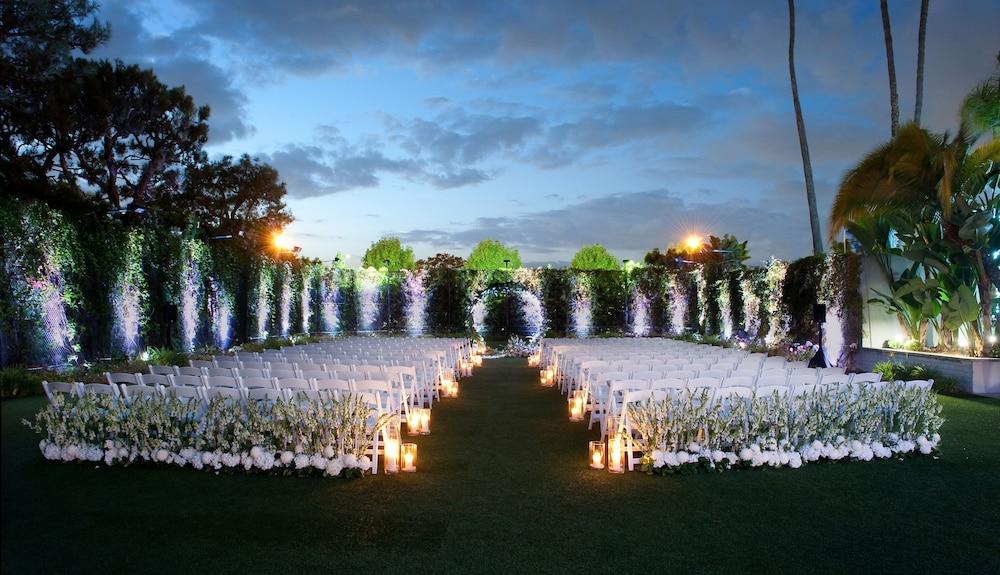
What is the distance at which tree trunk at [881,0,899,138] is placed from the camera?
1891 centimetres

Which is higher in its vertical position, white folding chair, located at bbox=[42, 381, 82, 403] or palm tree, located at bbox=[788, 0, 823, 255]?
palm tree, located at bbox=[788, 0, 823, 255]

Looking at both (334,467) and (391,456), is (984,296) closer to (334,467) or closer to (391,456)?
(391,456)

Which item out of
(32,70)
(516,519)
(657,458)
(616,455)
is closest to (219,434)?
(516,519)

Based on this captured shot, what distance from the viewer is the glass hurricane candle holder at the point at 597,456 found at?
6.45 meters

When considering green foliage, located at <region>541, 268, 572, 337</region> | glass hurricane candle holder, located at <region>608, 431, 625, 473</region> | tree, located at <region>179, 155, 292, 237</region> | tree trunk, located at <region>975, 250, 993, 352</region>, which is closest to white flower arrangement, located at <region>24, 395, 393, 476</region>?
glass hurricane candle holder, located at <region>608, 431, 625, 473</region>

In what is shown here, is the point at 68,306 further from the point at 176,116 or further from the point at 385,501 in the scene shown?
the point at 176,116

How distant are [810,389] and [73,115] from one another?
23.1 meters

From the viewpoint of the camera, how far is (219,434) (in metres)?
6.19

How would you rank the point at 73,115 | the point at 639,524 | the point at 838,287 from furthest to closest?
the point at 73,115, the point at 838,287, the point at 639,524

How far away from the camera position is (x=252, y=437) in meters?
6.14

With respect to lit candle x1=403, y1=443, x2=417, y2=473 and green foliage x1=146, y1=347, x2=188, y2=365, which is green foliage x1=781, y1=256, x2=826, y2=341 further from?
green foliage x1=146, y1=347, x2=188, y2=365

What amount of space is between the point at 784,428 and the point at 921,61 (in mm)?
16088

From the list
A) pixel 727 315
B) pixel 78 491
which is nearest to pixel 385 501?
pixel 78 491

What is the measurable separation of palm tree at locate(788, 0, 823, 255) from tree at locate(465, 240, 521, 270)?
29.7 metres
